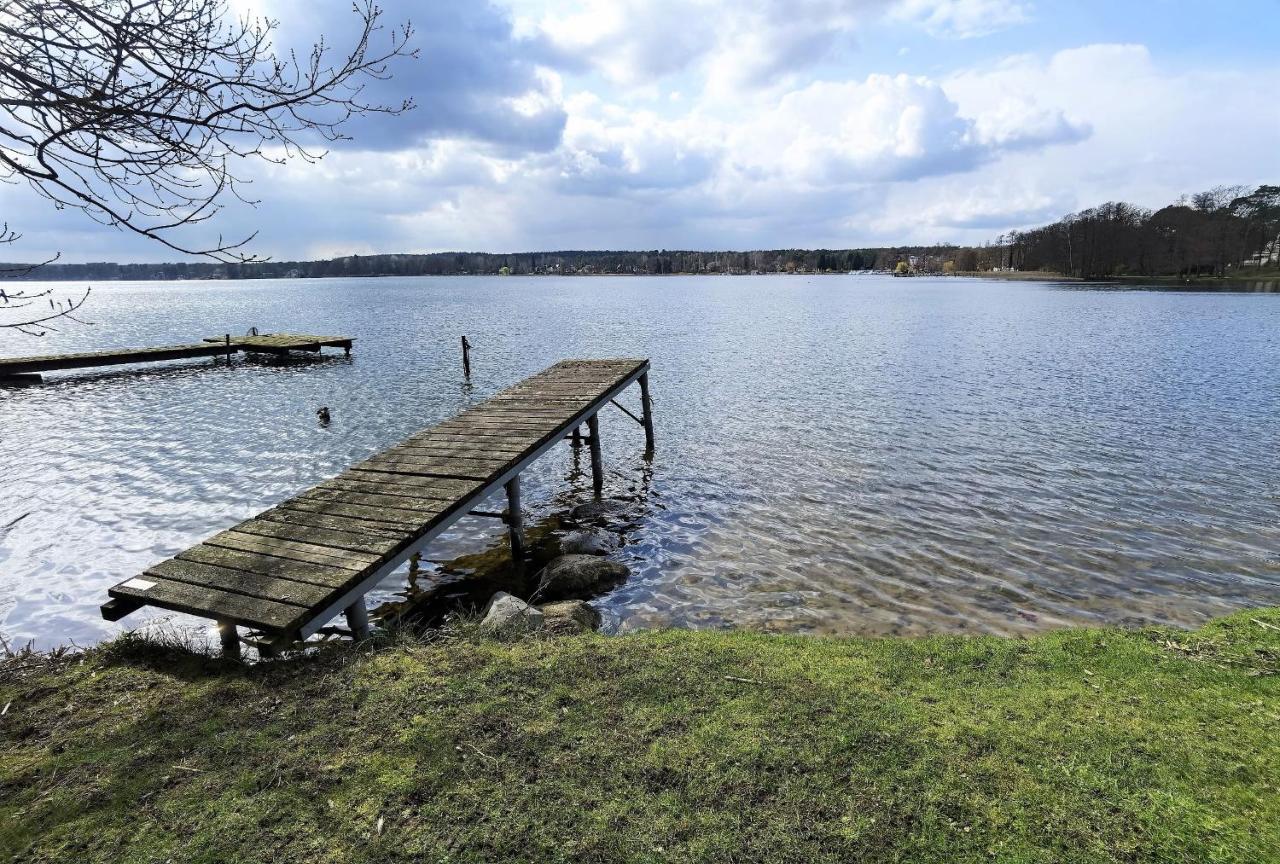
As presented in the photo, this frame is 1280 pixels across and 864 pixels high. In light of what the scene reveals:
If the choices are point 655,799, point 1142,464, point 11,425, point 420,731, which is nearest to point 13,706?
point 420,731

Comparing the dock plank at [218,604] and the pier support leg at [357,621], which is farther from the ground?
the dock plank at [218,604]

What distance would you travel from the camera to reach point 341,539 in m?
7.20

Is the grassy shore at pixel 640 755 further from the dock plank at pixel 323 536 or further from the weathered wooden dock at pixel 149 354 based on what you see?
the weathered wooden dock at pixel 149 354

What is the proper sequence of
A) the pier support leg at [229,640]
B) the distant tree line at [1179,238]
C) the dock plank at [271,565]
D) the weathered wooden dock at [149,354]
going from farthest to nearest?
the distant tree line at [1179,238]
the weathered wooden dock at [149,354]
the dock plank at [271,565]
the pier support leg at [229,640]

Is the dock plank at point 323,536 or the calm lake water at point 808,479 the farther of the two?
the calm lake water at point 808,479

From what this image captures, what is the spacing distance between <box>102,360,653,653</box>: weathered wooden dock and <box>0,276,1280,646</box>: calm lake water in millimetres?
1883

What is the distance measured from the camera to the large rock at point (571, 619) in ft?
23.1

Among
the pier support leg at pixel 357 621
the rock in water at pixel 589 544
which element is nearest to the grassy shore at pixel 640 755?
the pier support leg at pixel 357 621

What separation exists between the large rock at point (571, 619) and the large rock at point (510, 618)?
0.47ft

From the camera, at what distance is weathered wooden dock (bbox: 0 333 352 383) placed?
1198 inches

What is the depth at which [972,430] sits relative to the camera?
18.8m

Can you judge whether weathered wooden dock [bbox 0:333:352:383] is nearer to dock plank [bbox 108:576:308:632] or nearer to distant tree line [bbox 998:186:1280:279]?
dock plank [bbox 108:576:308:632]

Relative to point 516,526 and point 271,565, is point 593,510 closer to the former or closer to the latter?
point 516,526

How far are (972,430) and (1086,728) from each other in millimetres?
15602
